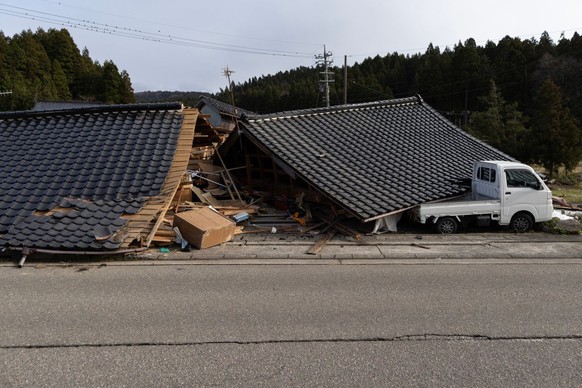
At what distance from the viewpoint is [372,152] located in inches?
494

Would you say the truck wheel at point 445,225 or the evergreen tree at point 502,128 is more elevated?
the evergreen tree at point 502,128

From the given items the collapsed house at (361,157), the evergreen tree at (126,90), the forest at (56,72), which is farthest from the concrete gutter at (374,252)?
the evergreen tree at (126,90)

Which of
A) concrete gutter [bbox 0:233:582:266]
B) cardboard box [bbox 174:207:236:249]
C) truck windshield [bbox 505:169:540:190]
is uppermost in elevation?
truck windshield [bbox 505:169:540:190]

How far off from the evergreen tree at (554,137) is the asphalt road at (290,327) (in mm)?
21685

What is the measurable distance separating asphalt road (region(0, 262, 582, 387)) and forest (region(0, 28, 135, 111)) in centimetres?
5646

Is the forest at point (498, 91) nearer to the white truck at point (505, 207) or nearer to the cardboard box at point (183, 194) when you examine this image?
the white truck at point (505, 207)

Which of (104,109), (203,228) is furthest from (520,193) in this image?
(104,109)

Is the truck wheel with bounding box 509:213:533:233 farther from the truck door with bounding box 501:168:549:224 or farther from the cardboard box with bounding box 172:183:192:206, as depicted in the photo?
the cardboard box with bounding box 172:183:192:206

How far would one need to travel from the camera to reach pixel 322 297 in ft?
19.1

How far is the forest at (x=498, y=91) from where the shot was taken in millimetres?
25723

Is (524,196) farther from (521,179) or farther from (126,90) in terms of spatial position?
(126,90)

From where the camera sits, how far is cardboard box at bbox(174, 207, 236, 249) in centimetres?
836

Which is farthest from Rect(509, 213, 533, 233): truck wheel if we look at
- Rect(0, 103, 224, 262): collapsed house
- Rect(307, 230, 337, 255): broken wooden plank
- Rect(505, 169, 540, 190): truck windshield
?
Rect(0, 103, 224, 262): collapsed house

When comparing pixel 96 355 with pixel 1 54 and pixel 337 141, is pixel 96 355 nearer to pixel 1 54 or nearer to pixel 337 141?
pixel 337 141
